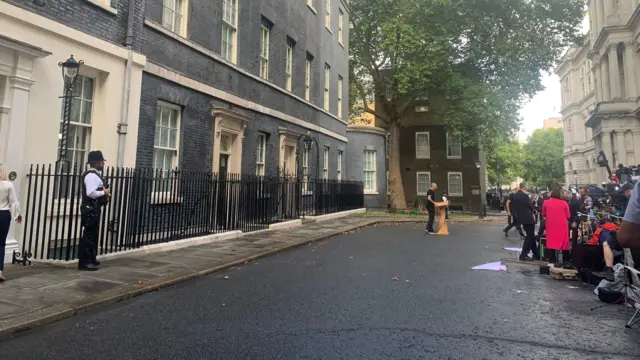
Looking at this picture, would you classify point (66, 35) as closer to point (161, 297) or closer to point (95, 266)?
point (95, 266)

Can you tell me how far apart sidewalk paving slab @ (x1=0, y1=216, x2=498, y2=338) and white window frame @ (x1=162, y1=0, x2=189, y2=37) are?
5.96m

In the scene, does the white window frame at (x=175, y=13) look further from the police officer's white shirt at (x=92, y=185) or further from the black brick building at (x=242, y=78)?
the police officer's white shirt at (x=92, y=185)

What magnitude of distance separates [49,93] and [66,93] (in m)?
0.48

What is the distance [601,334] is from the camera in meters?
4.00

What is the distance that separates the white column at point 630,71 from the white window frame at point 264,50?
2897 cm

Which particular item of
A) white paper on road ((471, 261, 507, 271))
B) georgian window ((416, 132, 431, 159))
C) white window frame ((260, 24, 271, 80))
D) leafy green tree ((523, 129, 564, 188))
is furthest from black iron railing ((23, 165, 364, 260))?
leafy green tree ((523, 129, 564, 188))

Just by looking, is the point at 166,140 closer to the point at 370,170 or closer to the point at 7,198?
the point at 7,198

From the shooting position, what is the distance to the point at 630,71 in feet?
92.8

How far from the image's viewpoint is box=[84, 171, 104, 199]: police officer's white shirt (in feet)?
20.0

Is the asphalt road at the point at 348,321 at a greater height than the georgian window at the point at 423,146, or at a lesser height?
lesser

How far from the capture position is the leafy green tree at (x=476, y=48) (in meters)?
23.5

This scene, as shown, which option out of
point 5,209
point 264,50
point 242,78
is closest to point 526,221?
point 242,78

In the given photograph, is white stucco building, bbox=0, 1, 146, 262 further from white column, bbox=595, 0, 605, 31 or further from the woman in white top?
white column, bbox=595, 0, 605, 31

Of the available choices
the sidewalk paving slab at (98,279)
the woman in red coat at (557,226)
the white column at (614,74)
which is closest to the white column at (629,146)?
the white column at (614,74)
